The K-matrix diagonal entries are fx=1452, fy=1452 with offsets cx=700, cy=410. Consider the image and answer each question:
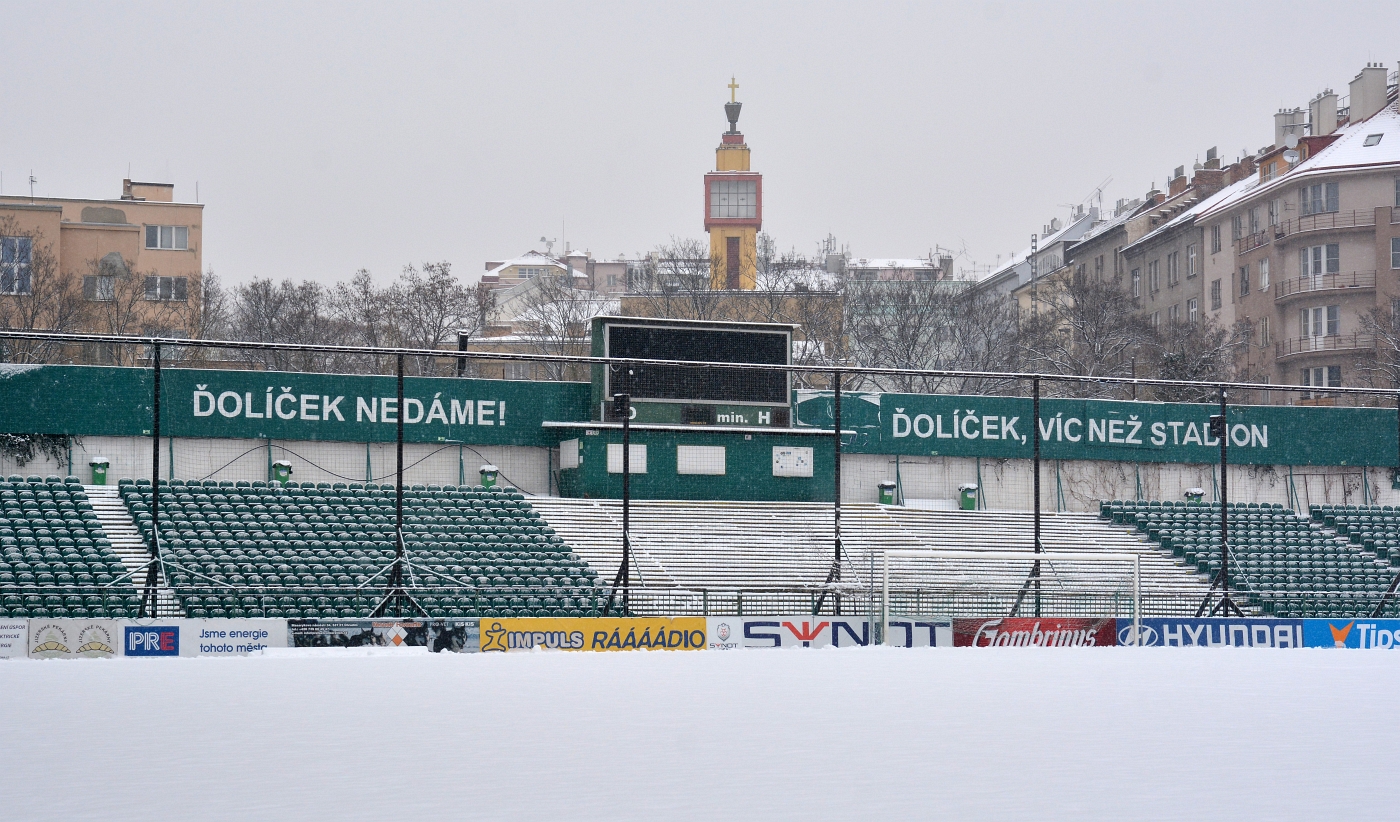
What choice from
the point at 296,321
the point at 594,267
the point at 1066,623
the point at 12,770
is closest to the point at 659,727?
the point at 12,770

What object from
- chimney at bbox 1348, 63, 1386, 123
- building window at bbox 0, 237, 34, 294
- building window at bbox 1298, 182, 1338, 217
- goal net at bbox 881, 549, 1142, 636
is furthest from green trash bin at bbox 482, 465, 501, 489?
chimney at bbox 1348, 63, 1386, 123

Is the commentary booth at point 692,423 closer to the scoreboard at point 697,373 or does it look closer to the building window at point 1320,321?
the scoreboard at point 697,373

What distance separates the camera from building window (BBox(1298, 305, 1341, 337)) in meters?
79.5

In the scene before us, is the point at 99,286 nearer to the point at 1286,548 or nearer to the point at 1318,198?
the point at 1286,548

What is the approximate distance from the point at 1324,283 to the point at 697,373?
2014 inches

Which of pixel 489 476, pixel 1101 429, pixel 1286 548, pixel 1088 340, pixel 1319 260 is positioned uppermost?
pixel 1319 260

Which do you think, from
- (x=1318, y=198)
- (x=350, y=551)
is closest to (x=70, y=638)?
(x=350, y=551)

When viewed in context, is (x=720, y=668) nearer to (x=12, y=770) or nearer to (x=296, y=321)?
(x=12, y=770)

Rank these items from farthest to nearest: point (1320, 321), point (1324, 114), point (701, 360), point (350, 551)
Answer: point (1324, 114), point (1320, 321), point (701, 360), point (350, 551)

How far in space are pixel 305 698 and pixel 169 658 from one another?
8284 mm

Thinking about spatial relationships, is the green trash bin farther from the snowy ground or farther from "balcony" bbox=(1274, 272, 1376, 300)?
"balcony" bbox=(1274, 272, 1376, 300)

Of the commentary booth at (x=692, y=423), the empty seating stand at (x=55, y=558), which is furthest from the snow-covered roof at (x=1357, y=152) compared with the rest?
the empty seating stand at (x=55, y=558)

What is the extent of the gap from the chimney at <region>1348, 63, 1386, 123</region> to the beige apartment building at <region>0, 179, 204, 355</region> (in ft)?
212

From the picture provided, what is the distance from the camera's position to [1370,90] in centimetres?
8181
